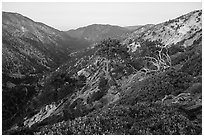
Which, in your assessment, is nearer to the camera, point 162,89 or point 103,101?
point 162,89

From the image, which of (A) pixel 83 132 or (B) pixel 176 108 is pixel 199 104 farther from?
(A) pixel 83 132

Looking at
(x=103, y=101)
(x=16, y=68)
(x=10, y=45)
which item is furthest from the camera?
(x=10, y=45)

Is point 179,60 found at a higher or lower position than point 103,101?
higher

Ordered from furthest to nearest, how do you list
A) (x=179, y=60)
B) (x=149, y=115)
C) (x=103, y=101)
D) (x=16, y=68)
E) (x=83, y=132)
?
1. (x=16, y=68)
2. (x=179, y=60)
3. (x=103, y=101)
4. (x=149, y=115)
5. (x=83, y=132)

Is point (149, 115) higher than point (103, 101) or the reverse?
higher

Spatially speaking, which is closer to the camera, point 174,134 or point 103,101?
point 174,134

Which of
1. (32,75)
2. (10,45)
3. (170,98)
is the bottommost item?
(32,75)

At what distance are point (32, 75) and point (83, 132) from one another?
130196 millimetres

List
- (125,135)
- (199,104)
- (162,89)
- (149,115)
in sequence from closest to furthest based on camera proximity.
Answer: (125,135) → (149,115) → (199,104) → (162,89)

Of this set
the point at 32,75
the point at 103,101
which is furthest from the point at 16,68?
the point at 103,101

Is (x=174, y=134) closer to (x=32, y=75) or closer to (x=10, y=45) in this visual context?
(x=32, y=75)

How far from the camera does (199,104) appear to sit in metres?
14.0

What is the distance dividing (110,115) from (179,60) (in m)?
21.0

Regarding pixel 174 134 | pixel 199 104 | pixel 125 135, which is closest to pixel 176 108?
pixel 199 104
